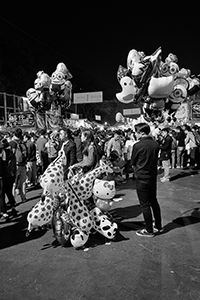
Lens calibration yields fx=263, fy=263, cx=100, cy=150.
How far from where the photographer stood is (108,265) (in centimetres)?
325

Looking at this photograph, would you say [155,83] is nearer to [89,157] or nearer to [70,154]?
[89,157]

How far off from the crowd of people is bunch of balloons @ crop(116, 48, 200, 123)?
1.20m

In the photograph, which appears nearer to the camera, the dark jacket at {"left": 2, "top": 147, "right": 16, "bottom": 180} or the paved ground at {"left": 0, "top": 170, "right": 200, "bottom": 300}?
the paved ground at {"left": 0, "top": 170, "right": 200, "bottom": 300}

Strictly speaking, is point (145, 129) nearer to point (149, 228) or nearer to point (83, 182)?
point (83, 182)

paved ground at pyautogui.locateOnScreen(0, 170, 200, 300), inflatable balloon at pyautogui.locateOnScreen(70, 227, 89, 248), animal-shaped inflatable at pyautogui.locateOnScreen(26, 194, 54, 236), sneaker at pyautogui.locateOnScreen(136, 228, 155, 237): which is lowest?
paved ground at pyautogui.locateOnScreen(0, 170, 200, 300)

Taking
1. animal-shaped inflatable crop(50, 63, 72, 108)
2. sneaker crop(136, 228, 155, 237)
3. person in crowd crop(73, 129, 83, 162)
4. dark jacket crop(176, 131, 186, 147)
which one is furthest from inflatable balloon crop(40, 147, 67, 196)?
dark jacket crop(176, 131, 186, 147)

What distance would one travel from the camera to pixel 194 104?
15883mm

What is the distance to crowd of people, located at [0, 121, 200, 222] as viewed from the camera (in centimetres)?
501

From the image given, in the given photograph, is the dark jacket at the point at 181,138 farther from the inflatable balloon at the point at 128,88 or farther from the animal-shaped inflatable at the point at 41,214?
the animal-shaped inflatable at the point at 41,214

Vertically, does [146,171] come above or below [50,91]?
below

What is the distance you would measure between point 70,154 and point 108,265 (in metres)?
3.03

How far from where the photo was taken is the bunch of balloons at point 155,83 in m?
5.59

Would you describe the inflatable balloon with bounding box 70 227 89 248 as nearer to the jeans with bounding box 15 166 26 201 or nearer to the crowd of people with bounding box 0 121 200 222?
the crowd of people with bounding box 0 121 200 222

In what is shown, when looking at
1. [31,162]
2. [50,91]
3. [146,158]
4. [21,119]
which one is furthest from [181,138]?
[21,119]
